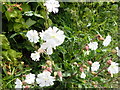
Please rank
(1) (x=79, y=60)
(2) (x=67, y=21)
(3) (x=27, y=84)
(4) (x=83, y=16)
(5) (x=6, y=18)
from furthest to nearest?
(4) (x=83, y=16)
(2) (x=67, y=21)
(1) (x=79, y=60)
(5) (x=6, y=18)
(3) (x=27, y=84)

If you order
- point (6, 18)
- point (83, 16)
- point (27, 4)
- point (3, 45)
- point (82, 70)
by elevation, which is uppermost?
point (83, 16)

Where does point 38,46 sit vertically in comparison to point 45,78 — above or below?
above

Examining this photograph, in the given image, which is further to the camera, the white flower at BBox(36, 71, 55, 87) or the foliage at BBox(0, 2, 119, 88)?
the foliage at BBox(0, 2, 119, 88)

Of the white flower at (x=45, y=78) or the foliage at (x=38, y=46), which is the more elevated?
the foliage at (x=38, y=46)

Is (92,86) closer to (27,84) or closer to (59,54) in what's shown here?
(59,54)

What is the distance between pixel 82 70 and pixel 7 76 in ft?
1.84

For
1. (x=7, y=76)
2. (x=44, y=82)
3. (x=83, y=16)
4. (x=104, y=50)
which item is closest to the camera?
(x=44, y=82)

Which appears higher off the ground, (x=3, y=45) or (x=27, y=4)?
(x=27, y=4)

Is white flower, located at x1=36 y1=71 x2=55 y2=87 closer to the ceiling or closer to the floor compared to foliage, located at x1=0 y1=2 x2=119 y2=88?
closer to the floor

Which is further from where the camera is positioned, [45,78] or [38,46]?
[38,46]

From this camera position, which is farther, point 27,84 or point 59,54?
point 59,54

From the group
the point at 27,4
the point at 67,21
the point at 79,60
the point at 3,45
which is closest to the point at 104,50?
the point at 79,60

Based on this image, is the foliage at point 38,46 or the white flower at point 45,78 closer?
the white flower at point 45,78

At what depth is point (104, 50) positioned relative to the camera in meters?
2.27
